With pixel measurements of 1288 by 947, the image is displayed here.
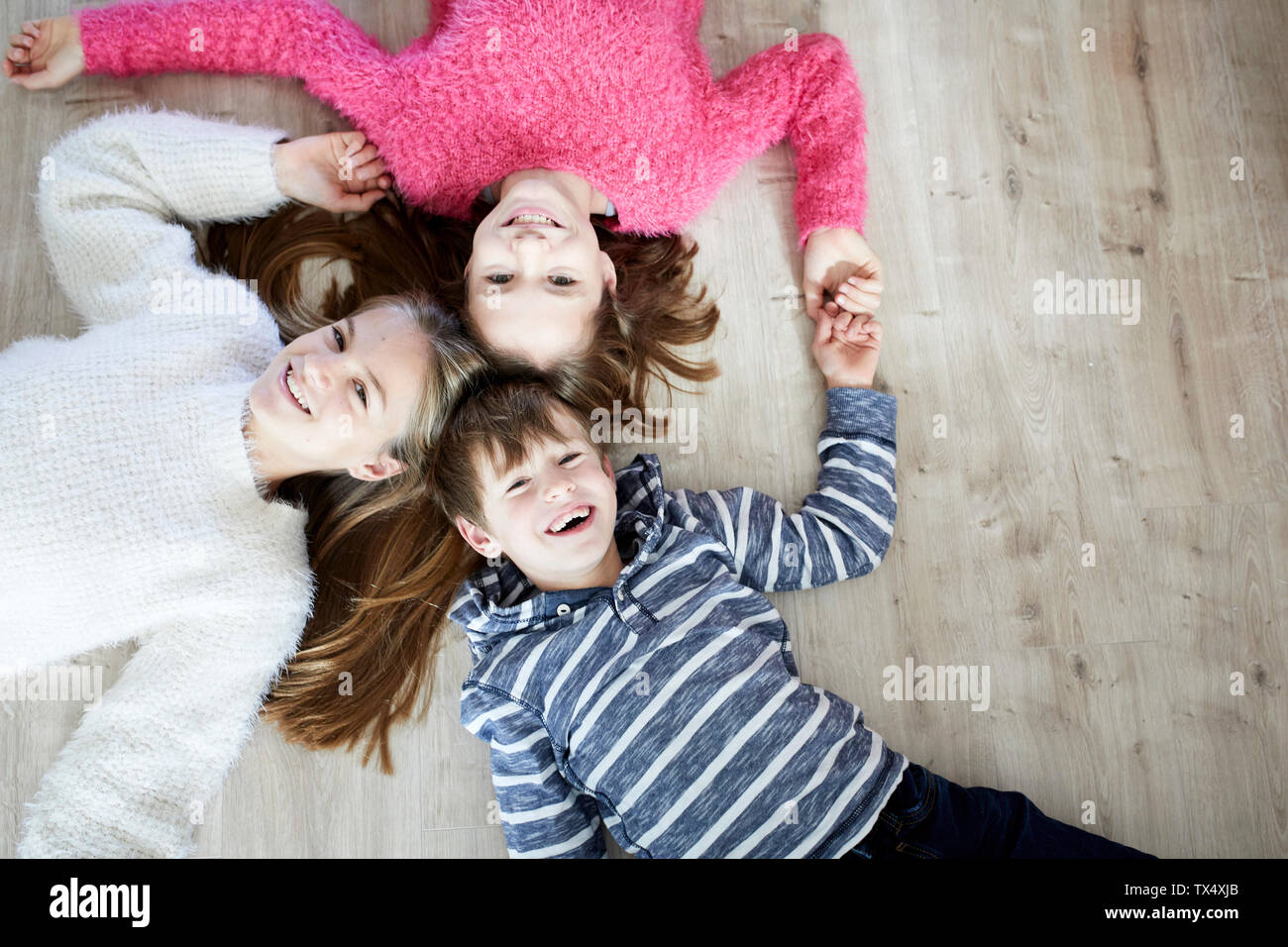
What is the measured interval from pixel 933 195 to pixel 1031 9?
1.14 ft

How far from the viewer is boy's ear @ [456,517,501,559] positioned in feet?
3.74

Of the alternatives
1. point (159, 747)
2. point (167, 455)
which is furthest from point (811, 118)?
point (159, 747)

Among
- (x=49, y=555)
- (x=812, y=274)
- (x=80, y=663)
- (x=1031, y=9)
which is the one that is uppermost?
(x=1031, y=9)

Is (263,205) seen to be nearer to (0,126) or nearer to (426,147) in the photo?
(426,147)

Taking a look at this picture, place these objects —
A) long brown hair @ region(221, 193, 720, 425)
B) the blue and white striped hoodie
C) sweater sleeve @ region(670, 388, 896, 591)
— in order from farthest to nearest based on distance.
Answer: long brown hair @ region(221, 193, 720, 425) < sweater sleeve @ region(670, 388, 896, 591) < the blue and white striped hoodie

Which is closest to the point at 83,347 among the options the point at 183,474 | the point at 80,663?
the point at 183,474

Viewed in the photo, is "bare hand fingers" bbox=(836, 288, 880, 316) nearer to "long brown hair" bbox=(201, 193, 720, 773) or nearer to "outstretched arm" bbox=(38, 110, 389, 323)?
"long brown hair" bbox=(201, 193, 720, 773)

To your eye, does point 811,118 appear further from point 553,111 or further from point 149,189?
point 149,189

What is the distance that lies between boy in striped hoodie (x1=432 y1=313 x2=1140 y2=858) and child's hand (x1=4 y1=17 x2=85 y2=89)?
30.9 inches

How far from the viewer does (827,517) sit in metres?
1.21

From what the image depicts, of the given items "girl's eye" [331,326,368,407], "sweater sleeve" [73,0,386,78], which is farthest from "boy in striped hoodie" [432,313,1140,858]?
"sweater sleeve" [73,0,386,78]

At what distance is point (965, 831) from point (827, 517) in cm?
42

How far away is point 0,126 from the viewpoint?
1328 millimetres

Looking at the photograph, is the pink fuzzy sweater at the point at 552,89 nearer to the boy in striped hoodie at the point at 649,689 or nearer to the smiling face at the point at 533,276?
the smiling face at the point at 533,276
